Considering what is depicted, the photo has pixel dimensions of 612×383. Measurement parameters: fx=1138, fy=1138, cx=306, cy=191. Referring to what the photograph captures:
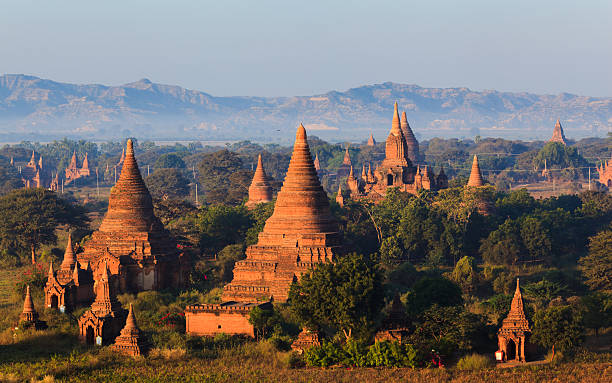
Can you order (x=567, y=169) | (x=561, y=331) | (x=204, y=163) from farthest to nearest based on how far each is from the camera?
(x=567, y=169)
(x=204, y=163)
(x=561, y=331)

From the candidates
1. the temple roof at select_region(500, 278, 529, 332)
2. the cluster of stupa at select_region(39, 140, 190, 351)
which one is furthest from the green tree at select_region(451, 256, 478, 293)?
the temple roof at select_region(500, 278, 529, 332)

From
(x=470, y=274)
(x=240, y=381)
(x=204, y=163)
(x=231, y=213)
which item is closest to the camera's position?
(x=240, y=381)

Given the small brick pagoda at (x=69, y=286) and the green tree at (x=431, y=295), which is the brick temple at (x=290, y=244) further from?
the small brick pagoda at (x=69, y=286)

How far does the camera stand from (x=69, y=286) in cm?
6062

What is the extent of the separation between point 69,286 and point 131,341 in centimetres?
1220

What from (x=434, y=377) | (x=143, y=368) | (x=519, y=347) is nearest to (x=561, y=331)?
(x=519, y=347)

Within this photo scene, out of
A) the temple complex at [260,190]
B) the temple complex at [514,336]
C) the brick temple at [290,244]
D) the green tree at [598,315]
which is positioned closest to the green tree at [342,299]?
the brick temple at [290,244]

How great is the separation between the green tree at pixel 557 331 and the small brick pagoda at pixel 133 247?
80.1 feet

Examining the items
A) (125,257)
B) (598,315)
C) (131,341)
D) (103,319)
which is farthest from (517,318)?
(125,257)

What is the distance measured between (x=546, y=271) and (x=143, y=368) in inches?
1375

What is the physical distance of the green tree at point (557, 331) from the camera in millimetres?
47938

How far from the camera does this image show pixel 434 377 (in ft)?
148

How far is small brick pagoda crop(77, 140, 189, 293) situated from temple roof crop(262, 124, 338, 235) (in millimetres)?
5985

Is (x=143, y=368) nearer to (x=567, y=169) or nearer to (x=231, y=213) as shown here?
(x=231, y=213)
